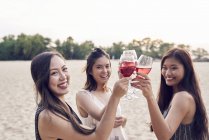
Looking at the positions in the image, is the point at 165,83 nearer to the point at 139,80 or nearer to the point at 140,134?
the point at 139,80

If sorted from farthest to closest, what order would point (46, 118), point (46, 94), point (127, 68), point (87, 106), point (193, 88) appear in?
point (87, 106) → point (193, 88) → point (127, 68) → point (46, 94) → point (46, 118)

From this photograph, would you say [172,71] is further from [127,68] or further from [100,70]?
[100,70]

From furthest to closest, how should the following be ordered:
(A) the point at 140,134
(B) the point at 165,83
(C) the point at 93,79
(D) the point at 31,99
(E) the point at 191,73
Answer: (D) the point at 31,99, (A) the point at 140,134, (C) the point at 93,79, (B) the point at 165,83, (E) the point at 191,73

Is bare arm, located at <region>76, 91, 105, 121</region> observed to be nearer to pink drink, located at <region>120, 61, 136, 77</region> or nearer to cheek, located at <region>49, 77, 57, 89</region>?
pink drink, located at <region>120, 61, 136, 77</region>

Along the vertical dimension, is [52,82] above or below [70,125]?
above

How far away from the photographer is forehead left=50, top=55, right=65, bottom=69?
2764 mm

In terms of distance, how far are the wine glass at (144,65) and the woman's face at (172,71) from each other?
1.68ft

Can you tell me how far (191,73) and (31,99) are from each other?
51.3ft

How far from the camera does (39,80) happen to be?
2.72m

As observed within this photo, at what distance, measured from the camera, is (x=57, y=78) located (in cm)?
274

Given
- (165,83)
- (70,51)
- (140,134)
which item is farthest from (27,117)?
(70,51)

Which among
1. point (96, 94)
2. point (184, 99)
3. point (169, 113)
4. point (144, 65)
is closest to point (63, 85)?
point (144, 65)

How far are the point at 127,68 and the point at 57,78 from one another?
1.72 ft

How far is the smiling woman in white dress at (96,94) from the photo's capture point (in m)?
4.00
